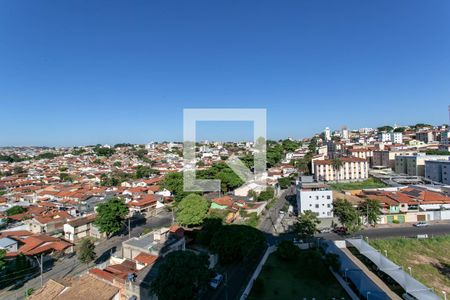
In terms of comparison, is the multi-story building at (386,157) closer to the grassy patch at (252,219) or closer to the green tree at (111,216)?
the grassy patch at (252,219)

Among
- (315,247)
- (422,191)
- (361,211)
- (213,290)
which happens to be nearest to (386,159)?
(422,191)

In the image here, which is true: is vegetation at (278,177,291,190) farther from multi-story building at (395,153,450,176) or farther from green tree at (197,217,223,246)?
green tree at (197,217,223,246)

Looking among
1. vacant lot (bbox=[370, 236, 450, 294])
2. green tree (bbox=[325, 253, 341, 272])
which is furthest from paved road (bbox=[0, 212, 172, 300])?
vacant lot (bbox=[370, 236, 450, 294])

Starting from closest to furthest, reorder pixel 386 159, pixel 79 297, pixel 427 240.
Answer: pixel 79 297, pixel 427 240, pixel 386 159

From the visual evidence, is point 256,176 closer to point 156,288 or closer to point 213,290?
point 213,290

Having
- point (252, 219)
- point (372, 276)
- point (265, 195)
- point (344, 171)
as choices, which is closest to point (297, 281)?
point (372, 276)

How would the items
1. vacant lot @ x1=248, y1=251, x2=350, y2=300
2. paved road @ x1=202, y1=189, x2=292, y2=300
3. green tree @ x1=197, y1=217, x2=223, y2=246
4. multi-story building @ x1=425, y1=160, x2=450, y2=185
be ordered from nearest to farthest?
vacant lot @ x1=248, y1=251, x2=350, y2=300 < paved road @ x1=202, y1=189, x2=292, y2=300 < green tree @ x1=197, y1=217, x2=223, y2=246 < multi-story building @ x1=425, y1=160, x2=450, y2=185
